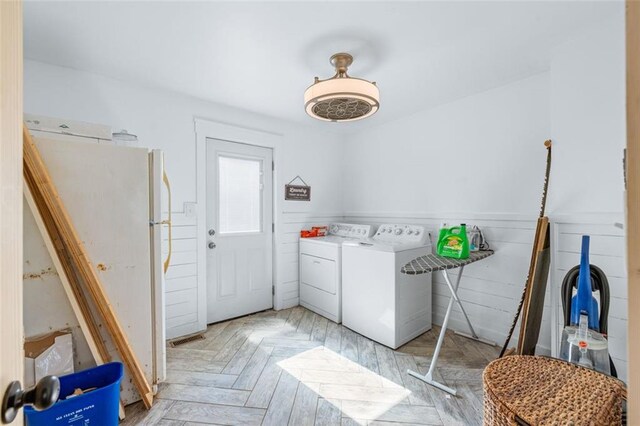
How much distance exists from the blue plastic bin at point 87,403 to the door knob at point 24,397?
3.93 ft

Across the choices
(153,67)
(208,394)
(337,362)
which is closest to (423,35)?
(153,67)

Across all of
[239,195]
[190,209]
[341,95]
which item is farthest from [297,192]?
[341,95]

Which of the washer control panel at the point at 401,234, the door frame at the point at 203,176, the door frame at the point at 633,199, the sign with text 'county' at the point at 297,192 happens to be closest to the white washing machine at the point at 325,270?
the washer control panel at the point at 401,234

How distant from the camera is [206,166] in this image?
2936mm

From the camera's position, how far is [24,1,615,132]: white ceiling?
1587 millimetres

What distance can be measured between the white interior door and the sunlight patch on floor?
113cm

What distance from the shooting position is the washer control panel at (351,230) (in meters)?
3.44

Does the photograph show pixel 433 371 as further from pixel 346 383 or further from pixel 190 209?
pixel 190 209

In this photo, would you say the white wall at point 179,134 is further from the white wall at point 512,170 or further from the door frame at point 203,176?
the white wall at point 512,170

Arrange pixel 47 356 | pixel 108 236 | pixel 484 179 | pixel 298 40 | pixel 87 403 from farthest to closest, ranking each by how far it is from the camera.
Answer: pixel 484 179 < pixel 298 40 < pixel 108 236 < pixel 47 356 < pixel 87 403

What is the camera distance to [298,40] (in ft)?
6.05

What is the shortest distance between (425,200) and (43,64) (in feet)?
11.6

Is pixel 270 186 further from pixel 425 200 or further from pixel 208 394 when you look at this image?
pixel 208 394

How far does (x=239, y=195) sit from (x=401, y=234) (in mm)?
1872
